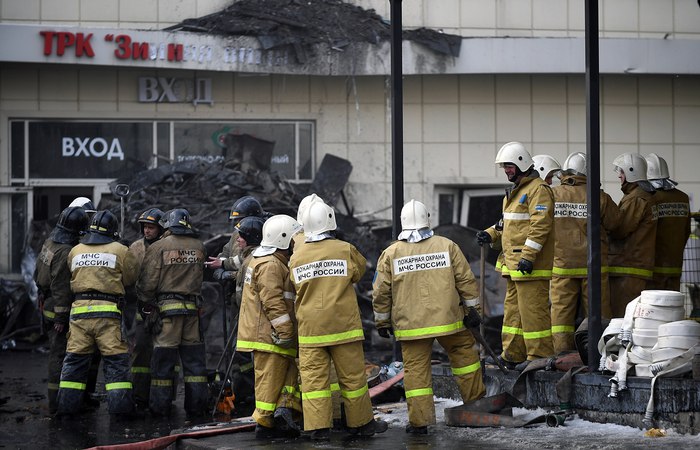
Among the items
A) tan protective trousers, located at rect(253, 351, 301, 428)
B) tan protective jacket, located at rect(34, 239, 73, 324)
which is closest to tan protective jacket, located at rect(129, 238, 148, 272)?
tan protective jacket, located at rect(34, 239, 73, 324)

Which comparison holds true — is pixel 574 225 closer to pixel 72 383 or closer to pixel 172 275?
pixel 172 275

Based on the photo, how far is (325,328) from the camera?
9.62 meters

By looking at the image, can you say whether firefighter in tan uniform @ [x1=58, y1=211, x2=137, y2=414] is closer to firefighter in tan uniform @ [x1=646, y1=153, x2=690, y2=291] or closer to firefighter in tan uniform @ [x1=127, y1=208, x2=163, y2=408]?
firefighter in tan uniform @ [x1=127, y1=208, x2=163, y2=408]

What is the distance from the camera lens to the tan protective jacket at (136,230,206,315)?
1245 cm

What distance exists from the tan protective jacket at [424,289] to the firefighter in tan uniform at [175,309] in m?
3.13

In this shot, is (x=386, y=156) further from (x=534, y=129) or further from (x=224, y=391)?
(x=224, y=391)

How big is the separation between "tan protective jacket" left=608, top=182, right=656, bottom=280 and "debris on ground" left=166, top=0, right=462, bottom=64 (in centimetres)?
776

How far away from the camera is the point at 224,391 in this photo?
12328mm

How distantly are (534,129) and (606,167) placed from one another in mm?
1305

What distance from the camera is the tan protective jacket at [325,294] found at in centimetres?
963

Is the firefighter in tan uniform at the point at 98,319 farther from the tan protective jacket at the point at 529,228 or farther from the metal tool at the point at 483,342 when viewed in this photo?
the tan protective jacket at the point at 529,228

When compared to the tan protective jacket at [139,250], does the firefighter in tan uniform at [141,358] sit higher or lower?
lower

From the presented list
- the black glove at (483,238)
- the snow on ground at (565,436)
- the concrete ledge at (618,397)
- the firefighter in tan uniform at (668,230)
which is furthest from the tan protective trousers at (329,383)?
the firefighter in tan uniform at (668,230)

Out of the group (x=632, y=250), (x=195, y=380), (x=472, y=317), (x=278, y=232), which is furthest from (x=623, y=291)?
(x=195, y=380)
